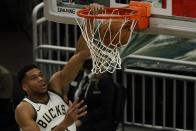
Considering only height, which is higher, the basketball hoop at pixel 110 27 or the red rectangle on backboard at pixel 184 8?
the red rectangle on backboard at pixel 184 8

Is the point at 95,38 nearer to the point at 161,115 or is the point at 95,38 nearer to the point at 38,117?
the point at 38,117

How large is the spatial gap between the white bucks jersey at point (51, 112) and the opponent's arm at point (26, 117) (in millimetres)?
76

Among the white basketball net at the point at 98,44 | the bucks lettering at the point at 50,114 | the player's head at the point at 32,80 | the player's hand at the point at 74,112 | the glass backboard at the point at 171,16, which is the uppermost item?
the glass backboard at the point at 171,16

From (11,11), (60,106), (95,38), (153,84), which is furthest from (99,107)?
(11,11)

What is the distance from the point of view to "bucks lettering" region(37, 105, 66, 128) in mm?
6435

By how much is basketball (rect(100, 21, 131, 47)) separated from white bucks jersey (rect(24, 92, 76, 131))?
87cm

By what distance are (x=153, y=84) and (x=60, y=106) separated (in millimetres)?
1990

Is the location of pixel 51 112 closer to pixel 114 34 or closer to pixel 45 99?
pixel 45 99

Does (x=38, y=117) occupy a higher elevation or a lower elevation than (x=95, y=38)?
lower

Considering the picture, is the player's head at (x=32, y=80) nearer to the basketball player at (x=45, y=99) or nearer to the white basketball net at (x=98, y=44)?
the basketball player at (x=45, y=99)

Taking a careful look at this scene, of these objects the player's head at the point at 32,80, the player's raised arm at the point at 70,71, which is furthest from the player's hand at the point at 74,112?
the player's raised arm at the point at 70,71

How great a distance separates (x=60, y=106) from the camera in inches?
258

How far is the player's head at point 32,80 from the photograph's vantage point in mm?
6477

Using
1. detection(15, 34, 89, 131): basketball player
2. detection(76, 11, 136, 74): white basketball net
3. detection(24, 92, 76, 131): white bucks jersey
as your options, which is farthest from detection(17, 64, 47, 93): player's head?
detection(76, 11, 136, 74): white basketball net
